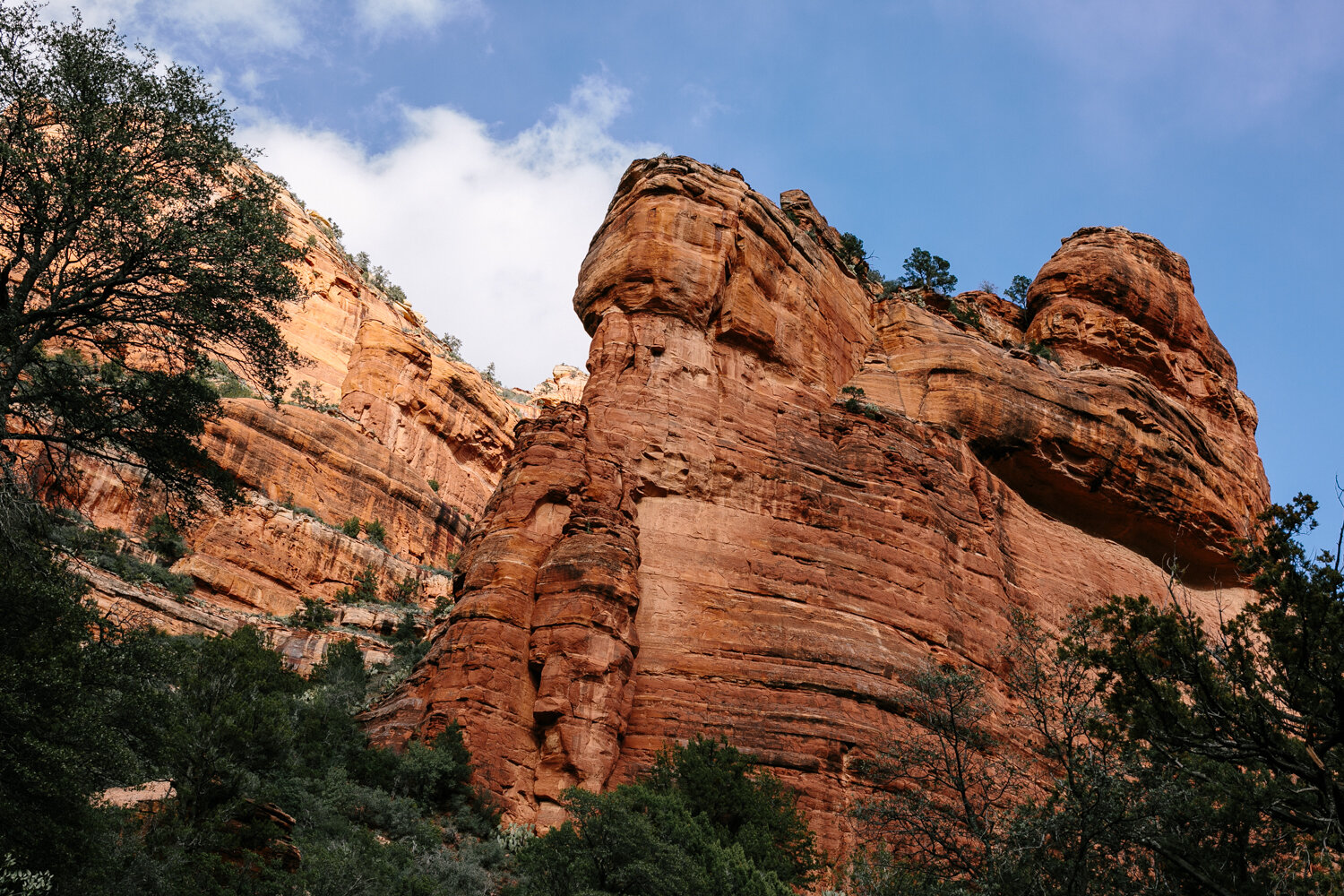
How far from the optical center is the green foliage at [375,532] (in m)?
52.9

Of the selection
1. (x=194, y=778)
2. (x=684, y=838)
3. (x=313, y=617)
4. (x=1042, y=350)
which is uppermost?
(x=1042, y=350)

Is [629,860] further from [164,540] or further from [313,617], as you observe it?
[164,540]

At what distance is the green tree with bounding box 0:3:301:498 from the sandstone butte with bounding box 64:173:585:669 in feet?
48.2

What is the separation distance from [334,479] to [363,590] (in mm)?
7668

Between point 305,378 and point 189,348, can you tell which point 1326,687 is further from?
point 305,378

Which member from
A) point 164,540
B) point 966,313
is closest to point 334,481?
point 164,540

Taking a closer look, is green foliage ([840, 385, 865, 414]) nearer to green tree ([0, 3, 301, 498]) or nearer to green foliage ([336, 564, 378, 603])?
green tree ([0, 3, 301, 498])

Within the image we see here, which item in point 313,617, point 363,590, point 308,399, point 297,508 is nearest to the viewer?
point 313,617

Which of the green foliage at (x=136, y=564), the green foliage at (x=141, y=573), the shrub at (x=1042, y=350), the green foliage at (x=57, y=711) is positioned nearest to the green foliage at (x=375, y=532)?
the green foliage at (x=136, y=564)

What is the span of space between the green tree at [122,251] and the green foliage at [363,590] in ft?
102

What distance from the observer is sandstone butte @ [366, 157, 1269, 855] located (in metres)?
24.5

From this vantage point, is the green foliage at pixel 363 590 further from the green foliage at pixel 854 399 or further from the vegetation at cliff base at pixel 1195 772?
the vegetation at cliff base at pixel 1195 772

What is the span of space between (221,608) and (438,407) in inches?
1079

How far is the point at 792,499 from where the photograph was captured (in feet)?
102
